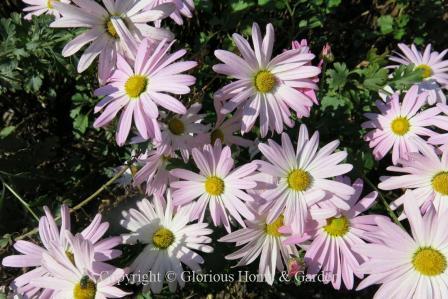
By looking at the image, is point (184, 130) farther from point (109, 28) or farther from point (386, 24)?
point (386, 24)

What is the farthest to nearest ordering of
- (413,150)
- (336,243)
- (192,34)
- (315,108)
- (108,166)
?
(192,34)
(108,166)
(315,108)
(413,150)
(336,243)

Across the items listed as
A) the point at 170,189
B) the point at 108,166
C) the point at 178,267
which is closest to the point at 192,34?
the point at 108,166

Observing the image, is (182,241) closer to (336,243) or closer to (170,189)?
(170,189)

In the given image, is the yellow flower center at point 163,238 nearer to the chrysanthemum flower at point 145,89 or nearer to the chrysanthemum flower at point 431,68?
the chrysanthemum flower at point 145,89

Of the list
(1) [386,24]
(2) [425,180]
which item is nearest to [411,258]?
(2) [425,180]

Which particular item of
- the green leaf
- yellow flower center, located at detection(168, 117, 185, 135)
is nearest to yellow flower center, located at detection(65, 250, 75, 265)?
yellow flower center, located at detection(168, 117, 185, 135)

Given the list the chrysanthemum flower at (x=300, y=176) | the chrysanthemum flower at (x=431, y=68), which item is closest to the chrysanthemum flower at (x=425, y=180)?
the chrysanthemum flower at (x=300, y=176)

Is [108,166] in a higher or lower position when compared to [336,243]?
higher
